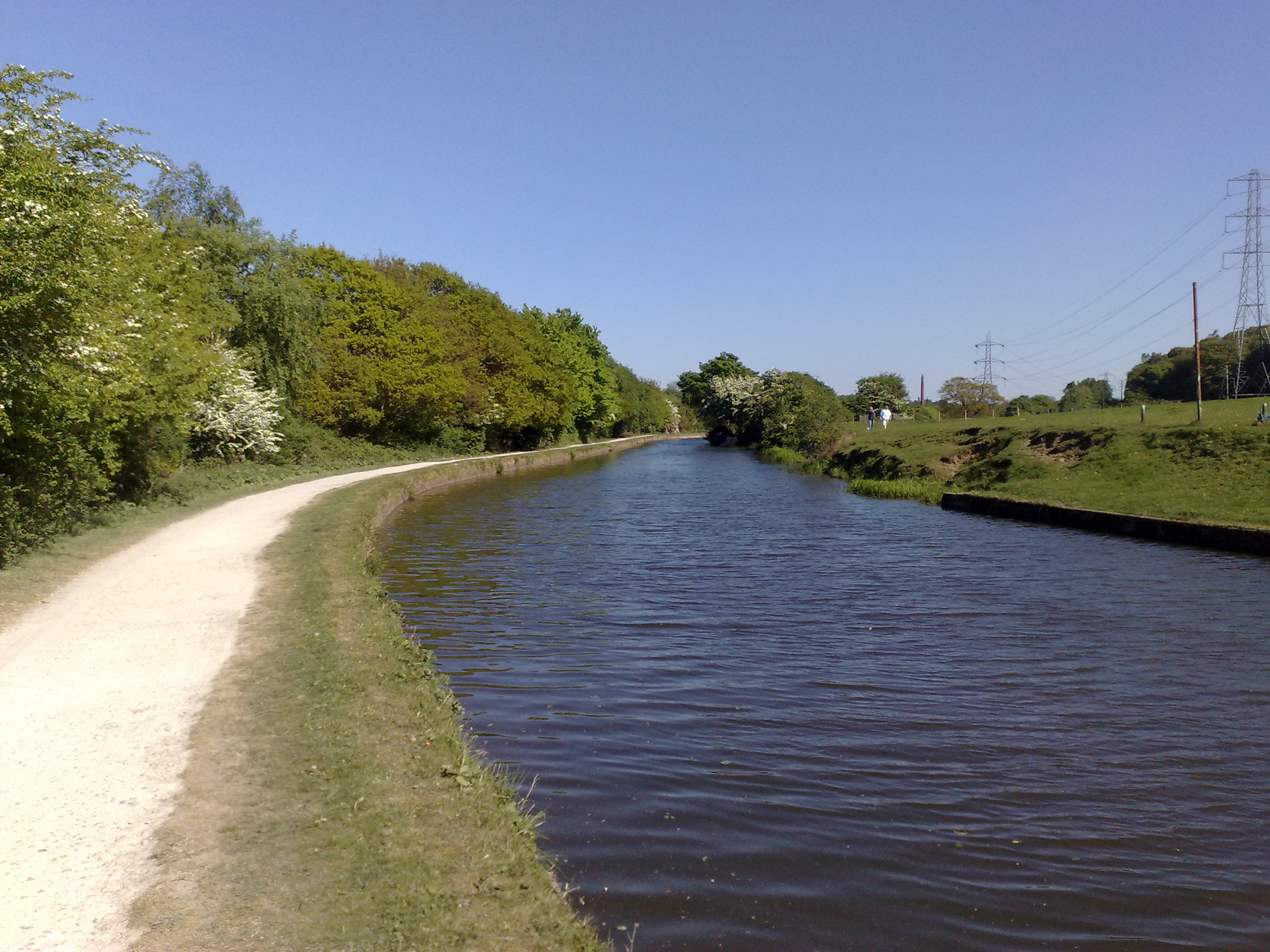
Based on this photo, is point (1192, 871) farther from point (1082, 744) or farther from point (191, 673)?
point (191, 673)

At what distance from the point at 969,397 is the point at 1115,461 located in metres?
59.6

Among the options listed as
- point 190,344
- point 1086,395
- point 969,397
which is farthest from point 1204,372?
point 190,344

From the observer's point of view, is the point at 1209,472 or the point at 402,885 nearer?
the point at 402,885

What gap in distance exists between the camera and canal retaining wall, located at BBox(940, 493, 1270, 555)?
17.4 meters

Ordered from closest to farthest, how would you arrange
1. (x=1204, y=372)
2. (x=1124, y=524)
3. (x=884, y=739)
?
(x=884, y=739) < (x=1124, y=524) < (x=1204, y=372)

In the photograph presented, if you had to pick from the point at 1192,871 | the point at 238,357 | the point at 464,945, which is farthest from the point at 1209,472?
the point at 238,357

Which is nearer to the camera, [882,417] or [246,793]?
[246,793]

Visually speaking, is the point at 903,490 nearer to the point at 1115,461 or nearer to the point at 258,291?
the point at 1115,461

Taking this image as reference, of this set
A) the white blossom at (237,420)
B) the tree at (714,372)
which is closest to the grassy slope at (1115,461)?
the white blossom at (237,420)

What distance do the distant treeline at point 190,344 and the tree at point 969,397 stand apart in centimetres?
3575

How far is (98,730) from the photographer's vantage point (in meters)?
6.20

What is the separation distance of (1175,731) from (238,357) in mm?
30328

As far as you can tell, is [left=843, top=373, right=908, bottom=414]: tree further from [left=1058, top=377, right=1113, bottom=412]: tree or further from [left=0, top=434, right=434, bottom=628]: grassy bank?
[left=0, top=434, right=434, bottom=628]: grassy bank

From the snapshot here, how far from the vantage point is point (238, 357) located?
31.1 meters
